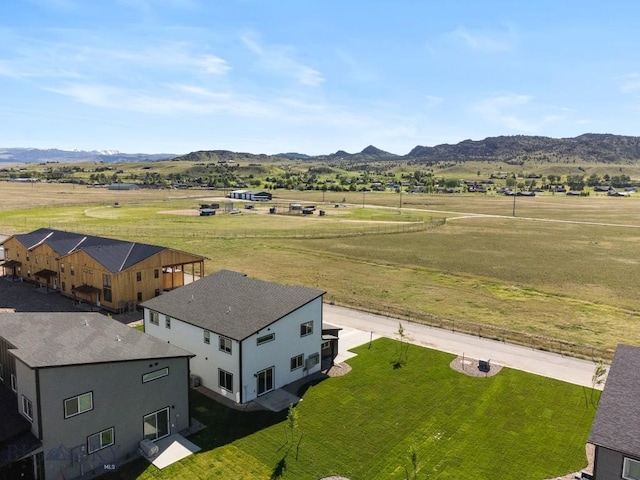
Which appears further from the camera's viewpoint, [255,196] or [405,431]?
[255,196]

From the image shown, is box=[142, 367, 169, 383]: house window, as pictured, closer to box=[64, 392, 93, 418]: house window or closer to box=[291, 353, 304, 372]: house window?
box=[64, 392, 93, 418]: house window

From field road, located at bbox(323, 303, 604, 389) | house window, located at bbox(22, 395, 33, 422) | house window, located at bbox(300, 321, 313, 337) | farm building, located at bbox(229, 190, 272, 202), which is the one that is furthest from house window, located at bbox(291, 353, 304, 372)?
farm building, located at bbox(229, 190, 272, 202)

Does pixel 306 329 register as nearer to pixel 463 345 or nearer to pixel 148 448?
pixel 148 448

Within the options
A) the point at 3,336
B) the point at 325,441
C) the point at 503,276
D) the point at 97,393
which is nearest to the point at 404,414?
the point at 325,441

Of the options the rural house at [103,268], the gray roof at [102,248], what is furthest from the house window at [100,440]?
the gray roof at [102,248]

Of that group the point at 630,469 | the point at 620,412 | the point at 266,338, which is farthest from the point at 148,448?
the point at 620,412

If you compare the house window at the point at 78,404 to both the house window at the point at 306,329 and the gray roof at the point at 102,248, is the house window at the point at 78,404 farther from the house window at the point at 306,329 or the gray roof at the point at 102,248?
the gray roof at the point at 102,248

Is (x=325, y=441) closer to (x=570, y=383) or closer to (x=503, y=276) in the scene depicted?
(x=570, y=383)
